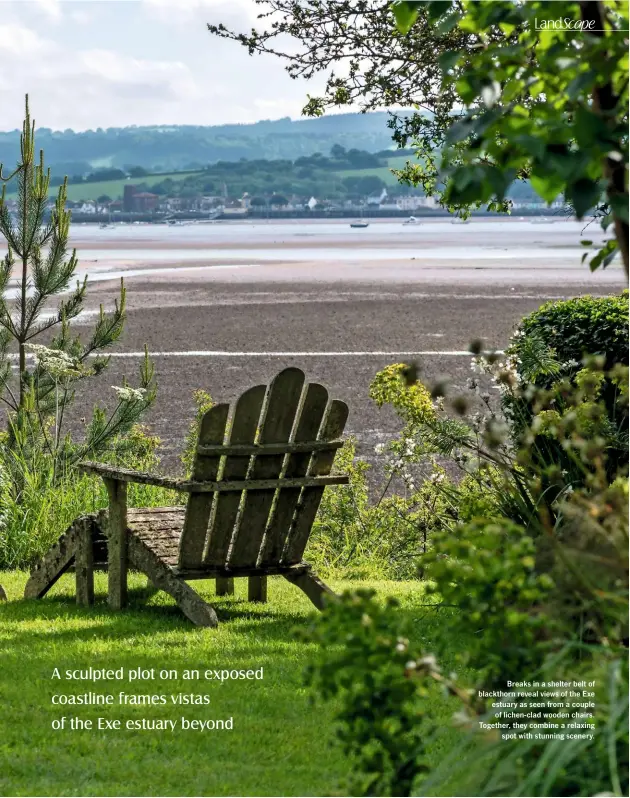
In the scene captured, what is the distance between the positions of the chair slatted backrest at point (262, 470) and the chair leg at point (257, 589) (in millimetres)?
507

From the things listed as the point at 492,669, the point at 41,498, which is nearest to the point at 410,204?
the point at 41,498

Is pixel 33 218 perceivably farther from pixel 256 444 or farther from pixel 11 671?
pixel 11 671

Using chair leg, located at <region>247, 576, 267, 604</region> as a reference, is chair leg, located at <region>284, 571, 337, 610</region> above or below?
above

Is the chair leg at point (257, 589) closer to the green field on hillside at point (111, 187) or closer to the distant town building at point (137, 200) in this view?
the distant town building at point (137, 200)

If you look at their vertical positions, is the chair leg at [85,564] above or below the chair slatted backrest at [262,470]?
below

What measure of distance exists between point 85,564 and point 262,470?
1.14 meters

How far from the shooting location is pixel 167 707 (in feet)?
14.8

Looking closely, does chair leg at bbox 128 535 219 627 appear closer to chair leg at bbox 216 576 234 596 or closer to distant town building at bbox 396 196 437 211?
chair leg at bbox 216 576 234 596

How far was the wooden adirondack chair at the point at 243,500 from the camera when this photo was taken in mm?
5566

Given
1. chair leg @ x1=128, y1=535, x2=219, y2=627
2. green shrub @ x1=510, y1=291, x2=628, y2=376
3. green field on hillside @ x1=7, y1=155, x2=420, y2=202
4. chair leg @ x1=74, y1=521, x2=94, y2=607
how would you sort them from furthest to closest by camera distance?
green field on hillside @ x1=7, y1=155, x2=420, y2=202, green shrub @ x1=510, y1=291, x2=628, y2=376, chair leg @ x1=74, y1=521, x2=94, y2=607, chair leg @ x1=128, y1=535, x2=219, y2=627

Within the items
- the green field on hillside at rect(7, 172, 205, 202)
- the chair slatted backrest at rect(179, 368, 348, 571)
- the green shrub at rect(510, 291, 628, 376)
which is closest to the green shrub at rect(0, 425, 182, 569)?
the chair slatted backrest at rect(179, 368, 348, 571)

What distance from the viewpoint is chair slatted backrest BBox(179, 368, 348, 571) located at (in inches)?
219

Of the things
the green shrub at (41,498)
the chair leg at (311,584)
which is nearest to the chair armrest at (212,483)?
the chair leg at (311,584)

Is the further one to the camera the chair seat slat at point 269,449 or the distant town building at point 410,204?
the distant town building at point 410,204
